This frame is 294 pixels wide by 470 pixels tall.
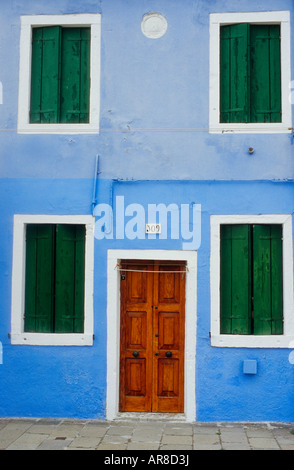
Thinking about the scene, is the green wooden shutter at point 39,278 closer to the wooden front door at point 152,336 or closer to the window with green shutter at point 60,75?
the wooden front door at point 152,336

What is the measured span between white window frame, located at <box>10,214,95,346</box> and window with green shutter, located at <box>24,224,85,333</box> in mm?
117

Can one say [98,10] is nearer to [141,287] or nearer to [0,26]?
[0,26]

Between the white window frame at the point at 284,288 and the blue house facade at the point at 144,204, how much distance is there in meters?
0.02

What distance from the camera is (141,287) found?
25.1 feet

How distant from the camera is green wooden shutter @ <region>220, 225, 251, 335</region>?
7.40 m

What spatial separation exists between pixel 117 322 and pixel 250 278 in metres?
2.06

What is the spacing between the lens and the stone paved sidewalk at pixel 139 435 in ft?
20.5

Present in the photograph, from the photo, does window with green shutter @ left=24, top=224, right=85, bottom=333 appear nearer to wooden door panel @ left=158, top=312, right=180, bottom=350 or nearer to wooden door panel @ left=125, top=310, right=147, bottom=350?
wooden door panel @ left=125, top=310, right=147, bottom=350

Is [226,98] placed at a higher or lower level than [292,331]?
higher

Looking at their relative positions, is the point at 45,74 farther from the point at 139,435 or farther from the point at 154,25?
the point at 139,435

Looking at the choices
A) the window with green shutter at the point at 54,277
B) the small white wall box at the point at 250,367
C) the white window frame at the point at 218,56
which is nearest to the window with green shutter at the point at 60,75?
the window with green shutter at the point at 54,277

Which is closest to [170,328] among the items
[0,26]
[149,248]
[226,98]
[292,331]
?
[149,248]

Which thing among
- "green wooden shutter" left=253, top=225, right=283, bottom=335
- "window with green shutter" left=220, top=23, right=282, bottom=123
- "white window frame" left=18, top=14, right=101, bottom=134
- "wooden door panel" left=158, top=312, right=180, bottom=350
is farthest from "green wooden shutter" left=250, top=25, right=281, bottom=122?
"wooden door panel" left=158, top=312, right=180, bottom=350

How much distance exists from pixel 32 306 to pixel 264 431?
3.76 meters
